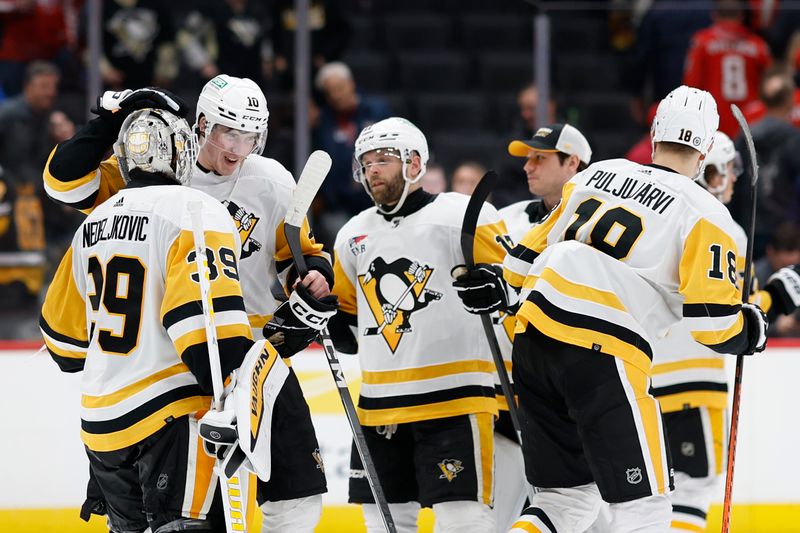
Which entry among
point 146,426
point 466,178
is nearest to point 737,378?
point 146,426

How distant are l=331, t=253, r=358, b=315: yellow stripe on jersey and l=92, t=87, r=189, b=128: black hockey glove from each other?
849 millimetres

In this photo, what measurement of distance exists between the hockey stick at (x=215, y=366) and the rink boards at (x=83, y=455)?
171 centimetres

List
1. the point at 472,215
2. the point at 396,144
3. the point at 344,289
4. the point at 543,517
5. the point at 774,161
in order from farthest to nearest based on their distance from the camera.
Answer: the point at 774,161 → the point at 344,289 → the point at 396,144 → the point at 472,215 → the point at 543,517

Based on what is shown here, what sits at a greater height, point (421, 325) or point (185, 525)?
point (421, 325)

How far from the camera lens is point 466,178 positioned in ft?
16.6

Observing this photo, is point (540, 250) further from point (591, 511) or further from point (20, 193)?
point (20, 193)

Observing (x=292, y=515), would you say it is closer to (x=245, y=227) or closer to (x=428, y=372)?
(x=428, y=372)

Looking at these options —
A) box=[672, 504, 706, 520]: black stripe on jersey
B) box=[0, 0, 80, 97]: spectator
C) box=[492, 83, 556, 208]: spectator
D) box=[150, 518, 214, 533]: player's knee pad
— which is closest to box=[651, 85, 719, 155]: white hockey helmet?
box=[672, 504, 706, 520]: black stripe on jersey

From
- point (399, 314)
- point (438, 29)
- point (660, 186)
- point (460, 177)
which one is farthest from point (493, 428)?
point (438, 29)

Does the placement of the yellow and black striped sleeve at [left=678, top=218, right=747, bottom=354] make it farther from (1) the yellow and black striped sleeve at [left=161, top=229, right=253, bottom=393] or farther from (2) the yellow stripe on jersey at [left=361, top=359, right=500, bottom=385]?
(1) the yellow and black striped sleeve at [left=161, top=229, right=253, bottom=393]

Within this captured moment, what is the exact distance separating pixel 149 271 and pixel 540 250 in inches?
41.4

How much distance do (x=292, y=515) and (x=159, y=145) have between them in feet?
2.95

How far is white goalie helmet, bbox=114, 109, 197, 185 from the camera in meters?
2.64

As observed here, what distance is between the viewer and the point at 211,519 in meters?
2.59
